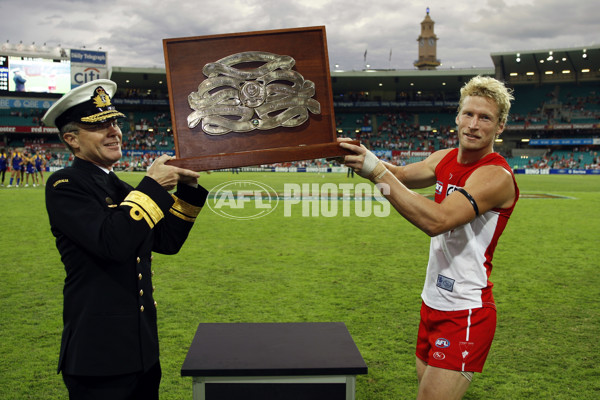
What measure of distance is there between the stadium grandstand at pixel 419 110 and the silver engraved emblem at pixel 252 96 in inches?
1999

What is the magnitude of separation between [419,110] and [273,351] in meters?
70.3

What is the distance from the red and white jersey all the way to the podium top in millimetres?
662

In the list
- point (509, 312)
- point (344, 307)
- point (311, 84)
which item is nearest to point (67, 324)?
point (311, 84)

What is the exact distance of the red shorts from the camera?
273 cm

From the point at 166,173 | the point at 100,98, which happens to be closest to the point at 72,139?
the point at 100,98

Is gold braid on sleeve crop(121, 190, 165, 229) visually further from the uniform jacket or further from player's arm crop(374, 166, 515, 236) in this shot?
player's arm crop(374, 166, 515, 236)

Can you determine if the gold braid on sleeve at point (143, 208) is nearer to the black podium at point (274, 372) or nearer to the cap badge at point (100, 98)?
the cap badge at point (100, 98)

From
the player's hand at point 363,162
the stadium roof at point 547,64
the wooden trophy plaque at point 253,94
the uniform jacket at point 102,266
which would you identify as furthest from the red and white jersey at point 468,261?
the stadium roof at point 547,64

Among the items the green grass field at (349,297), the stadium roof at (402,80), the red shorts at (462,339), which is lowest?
the green grass field at (349,297)

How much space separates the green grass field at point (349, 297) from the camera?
4355 mm

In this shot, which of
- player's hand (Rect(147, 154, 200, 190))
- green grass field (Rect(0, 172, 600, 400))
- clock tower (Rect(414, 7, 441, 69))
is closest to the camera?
player's hand (Rect(147, 154, 200, 190))

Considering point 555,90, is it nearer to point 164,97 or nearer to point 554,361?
point 164,97

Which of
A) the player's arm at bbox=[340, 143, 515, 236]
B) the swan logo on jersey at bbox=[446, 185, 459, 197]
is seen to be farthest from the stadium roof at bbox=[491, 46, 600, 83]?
the player's arm at bbox=[340, 143, 515, 236]

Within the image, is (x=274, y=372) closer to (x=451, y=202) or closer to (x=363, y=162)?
(x=363, y=162)
